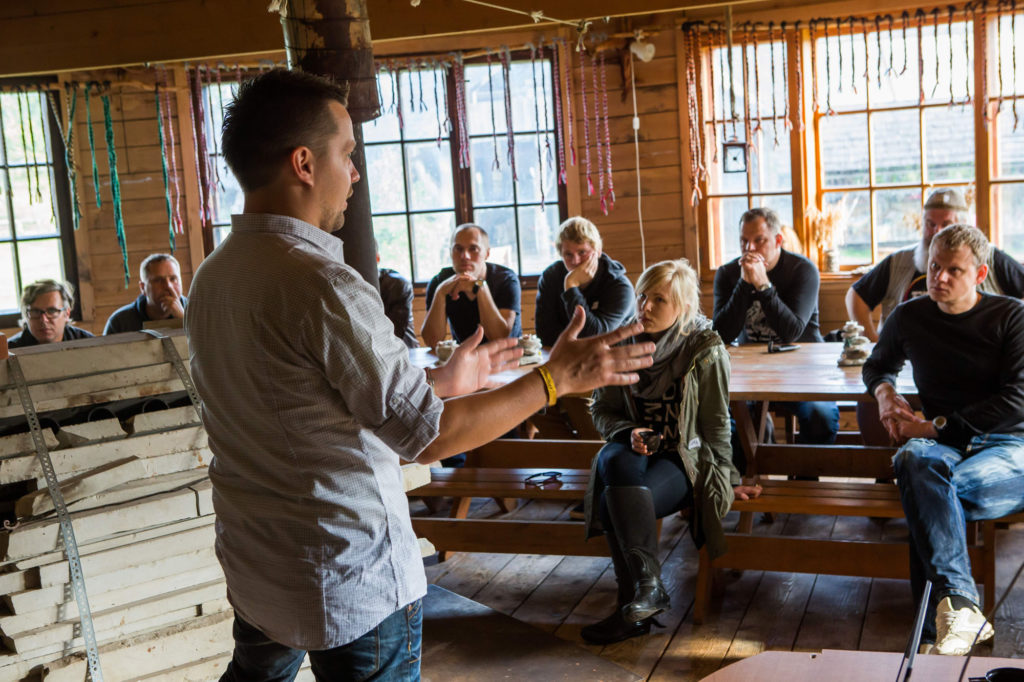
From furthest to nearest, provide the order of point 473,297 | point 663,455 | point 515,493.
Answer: point 473,297, point 515,493, point 663,455

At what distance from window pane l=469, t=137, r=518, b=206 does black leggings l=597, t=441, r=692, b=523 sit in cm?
308

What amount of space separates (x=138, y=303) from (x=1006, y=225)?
14.6 ft

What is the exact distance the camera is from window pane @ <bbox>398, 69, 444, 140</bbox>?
6188 mm

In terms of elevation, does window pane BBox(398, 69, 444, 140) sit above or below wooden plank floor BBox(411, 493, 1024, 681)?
above

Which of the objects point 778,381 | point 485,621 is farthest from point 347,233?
point 778,381

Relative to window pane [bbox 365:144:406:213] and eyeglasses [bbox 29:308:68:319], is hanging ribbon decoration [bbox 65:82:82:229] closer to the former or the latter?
window pane [bbox 365:144:406:213]

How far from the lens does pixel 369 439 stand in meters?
1.56

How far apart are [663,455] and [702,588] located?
0.44 metres

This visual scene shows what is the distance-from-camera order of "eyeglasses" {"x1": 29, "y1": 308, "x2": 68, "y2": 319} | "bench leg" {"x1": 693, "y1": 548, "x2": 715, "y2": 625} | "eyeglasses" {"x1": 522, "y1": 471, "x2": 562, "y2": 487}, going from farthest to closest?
"eyeglasses" {"x1": 29, "y1": 308, "x2": 68, "y2": 319}
"eyeglasses" {"x1": 522, "y1": 471, "x2": 562, "y2": 487}
"bench leg" {"x1": 693, "y1": 548, "x2": 715, "y2": 625}

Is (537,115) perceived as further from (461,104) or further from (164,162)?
(164,162)

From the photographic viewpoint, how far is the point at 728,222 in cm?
606

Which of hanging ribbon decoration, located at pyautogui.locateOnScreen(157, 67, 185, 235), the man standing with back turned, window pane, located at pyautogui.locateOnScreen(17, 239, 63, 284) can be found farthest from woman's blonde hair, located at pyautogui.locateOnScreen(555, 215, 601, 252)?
window pane, located at pyautogui.locateOnScreen(17, 239, 63, 284)

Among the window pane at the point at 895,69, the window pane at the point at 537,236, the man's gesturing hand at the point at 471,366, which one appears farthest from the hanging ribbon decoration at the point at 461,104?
the man's gesturing hand at the point at 471,366

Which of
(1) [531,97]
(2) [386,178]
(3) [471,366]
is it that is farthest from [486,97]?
(3) [471,366]
